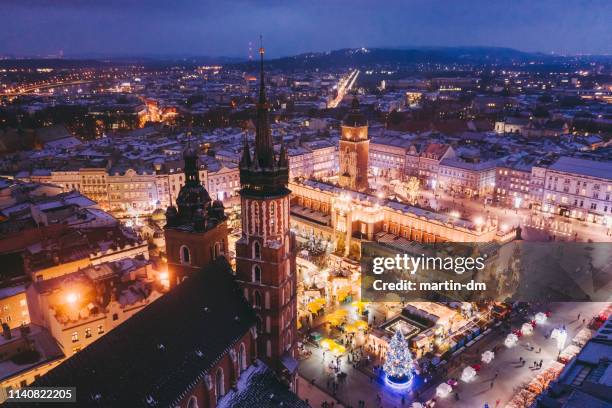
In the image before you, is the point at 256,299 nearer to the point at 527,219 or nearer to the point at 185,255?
the point at 185,255

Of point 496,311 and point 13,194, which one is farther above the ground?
point 13,194

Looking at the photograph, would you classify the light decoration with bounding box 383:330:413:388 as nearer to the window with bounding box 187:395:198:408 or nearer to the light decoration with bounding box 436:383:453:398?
the light decoration with bounding box 436:383:453:398

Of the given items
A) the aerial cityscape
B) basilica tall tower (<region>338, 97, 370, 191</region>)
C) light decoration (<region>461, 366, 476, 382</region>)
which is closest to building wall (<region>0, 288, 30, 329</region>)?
the aerial cityscape

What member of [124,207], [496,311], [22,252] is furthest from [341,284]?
[124,207]

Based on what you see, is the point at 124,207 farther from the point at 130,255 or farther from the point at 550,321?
the point at 550,321

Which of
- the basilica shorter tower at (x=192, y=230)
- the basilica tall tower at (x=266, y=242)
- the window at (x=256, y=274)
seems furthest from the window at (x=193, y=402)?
the basilica shorter tower at (x=192, y=230)

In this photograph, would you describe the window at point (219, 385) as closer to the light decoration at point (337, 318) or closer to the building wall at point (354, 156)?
the light decoration at point (337, 318)

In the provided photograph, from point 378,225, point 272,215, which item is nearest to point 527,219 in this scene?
point 378,225
